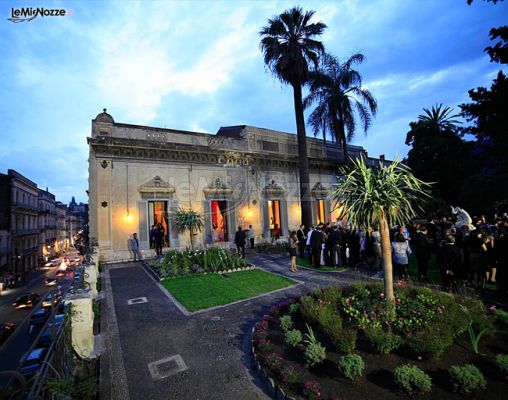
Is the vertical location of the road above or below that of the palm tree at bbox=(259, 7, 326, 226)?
below

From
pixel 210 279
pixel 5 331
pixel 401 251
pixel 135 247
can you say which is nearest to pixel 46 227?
pixel 5 331

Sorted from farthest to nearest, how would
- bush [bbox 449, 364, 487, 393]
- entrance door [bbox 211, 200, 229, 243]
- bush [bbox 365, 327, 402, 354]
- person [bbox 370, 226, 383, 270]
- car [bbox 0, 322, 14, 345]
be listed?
entrance door [bbox 211, 200, 229, 243] → car [bbox 0, 322, 14, 345] → person [bbox 370, 226, 383, 270] → bush [bbox 365, 327, 402, 354] → bush [bbox 449, 364, 487, 393]

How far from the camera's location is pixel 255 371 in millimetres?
4246

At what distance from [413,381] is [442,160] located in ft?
95.0

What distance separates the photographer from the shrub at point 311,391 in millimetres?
3250

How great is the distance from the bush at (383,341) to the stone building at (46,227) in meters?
65.0

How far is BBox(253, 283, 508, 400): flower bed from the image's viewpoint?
3348mm

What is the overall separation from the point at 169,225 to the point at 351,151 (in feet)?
68.6

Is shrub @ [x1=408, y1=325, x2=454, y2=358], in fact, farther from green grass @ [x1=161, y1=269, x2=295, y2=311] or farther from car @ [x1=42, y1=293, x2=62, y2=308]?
car @ [x1=42, y1=293, x2=62, y2=308]

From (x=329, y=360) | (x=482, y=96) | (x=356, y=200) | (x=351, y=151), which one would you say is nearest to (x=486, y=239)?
(x=356, y=200)

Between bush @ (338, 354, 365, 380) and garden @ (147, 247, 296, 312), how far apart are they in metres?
4.44

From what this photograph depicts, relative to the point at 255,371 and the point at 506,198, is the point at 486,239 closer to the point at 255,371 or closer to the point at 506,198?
the point at 255,371

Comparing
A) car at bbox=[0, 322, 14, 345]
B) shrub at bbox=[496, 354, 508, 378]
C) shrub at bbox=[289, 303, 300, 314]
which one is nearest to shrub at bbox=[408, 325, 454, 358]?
shrub at bbox=[496, 354, 508, 378]

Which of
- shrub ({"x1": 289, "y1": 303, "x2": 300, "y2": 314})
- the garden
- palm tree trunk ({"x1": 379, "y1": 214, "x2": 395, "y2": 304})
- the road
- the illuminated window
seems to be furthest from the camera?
the illuminated window
